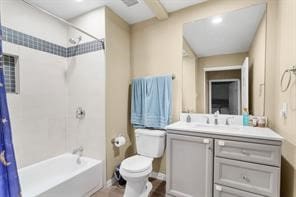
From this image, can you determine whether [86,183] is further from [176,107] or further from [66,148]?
[176,107]

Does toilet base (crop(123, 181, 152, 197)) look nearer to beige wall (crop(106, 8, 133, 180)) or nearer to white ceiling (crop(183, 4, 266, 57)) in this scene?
beige wall (crop(106, 8, 133, 180))

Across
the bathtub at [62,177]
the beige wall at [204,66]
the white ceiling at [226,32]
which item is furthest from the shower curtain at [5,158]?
the white ceiling at [226,32]

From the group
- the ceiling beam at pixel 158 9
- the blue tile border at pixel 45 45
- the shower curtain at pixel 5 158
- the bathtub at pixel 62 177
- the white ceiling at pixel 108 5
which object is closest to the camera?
the shower curtain at pixel 5 158

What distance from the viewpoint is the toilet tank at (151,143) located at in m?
2.16

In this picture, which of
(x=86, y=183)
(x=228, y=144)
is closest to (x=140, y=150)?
(x=86, y=183)

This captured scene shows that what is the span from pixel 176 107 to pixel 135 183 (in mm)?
1136

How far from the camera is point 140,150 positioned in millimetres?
2275

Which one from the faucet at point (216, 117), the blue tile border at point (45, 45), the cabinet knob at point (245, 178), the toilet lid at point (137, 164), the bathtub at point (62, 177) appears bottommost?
the bathtub at point (62, 177)

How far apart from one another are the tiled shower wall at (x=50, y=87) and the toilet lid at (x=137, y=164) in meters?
0.50

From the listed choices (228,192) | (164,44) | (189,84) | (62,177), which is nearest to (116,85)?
(164,44)

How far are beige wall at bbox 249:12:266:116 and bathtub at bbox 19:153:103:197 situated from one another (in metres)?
2.12

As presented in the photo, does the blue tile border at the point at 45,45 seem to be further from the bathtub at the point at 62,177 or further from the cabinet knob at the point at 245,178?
the cabinet knob at the point at 245,178

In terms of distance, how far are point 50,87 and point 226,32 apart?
2.55 m

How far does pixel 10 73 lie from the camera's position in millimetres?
1970
